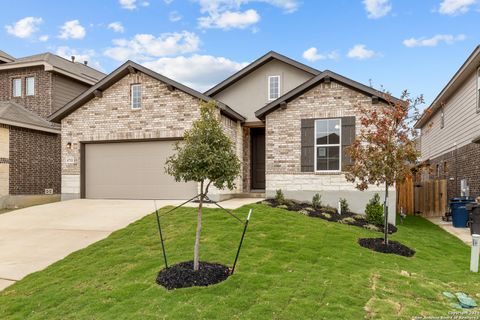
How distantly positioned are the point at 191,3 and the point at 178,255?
39.6 ft

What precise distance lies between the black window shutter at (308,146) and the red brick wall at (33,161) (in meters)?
12.5

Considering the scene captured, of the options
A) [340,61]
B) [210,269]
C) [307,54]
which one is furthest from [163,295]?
[307,54]

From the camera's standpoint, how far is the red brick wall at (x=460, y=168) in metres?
14.2

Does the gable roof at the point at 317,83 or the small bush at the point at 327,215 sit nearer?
the small bush at the point at 327,215

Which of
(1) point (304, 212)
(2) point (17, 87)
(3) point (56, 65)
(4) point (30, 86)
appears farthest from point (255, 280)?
(2) point (17, 87)

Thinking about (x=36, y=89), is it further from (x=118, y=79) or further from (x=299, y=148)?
(x=299, y=148)

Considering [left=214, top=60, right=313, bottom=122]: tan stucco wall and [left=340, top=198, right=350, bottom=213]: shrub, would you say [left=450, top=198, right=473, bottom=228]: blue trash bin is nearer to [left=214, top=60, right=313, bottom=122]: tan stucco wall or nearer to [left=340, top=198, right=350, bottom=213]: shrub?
[left=340, top=198, right=350, bottom=213]: shrub

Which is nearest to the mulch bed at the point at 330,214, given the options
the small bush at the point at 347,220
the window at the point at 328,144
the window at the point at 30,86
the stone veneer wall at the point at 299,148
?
the small bush at the point at 347,220

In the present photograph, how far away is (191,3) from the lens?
52.1 ft

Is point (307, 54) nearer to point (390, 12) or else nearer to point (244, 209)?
point (390, 12)

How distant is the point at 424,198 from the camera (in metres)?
17.8

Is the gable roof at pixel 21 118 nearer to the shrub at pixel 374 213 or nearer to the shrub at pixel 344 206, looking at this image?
the shrub at pixel 344 206

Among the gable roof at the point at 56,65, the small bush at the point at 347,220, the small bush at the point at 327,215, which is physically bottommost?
the small bush at the point at 347,220

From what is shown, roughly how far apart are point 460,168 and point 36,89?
20890mm
